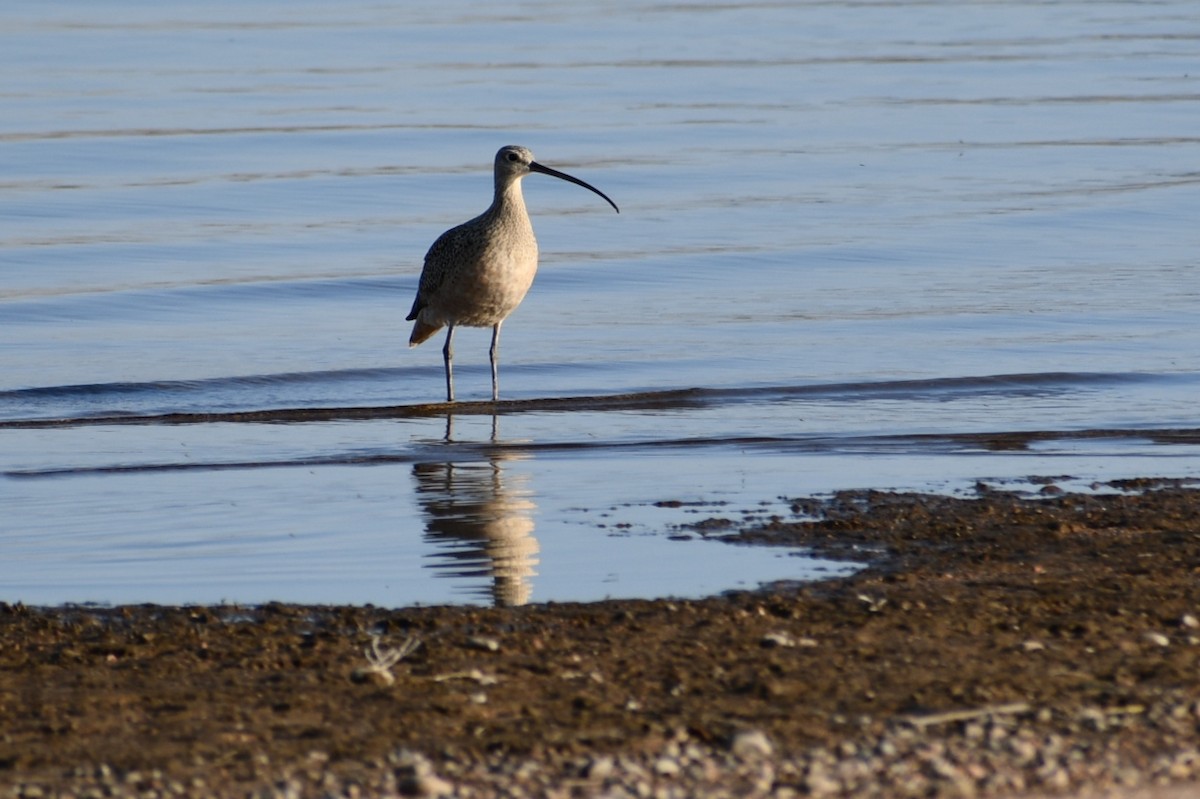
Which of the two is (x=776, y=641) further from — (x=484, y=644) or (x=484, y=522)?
(x=484, y=522)

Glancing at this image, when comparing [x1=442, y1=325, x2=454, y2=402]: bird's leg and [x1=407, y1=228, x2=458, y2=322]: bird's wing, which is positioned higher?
[x1=407, y1=228, x2=458, y2=322]: bird's wing

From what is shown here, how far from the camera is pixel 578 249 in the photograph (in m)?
19.6

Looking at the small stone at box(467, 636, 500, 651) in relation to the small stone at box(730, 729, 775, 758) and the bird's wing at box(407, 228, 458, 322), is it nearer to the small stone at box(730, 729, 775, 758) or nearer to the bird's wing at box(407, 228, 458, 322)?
the small stone at box(730, 729, 775, 758)

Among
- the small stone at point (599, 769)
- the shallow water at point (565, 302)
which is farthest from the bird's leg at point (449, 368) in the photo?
the small stone at point (599, 769)

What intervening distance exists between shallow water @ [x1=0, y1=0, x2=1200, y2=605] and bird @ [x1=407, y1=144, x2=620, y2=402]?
1.83 ft

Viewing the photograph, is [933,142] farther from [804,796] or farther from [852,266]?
[804,796]

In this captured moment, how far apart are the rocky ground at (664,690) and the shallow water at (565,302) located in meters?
0.65

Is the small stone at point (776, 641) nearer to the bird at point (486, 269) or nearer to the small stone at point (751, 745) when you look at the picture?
the small stone at point (751, 745)

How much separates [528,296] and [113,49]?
65.8 ft

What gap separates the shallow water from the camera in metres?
8.92

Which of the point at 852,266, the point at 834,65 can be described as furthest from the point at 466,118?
the point at 852,266

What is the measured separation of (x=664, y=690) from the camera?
19.7ft

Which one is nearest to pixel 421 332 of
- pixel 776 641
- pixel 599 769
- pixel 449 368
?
pixel 449 368

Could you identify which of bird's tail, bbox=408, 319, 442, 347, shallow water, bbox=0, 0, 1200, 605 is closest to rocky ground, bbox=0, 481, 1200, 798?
shallow water, bbox=0, 0, 1200, 605
